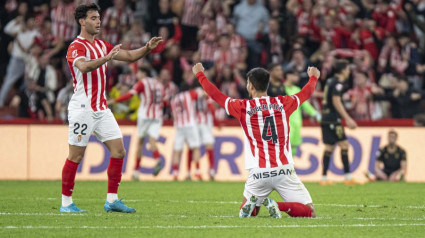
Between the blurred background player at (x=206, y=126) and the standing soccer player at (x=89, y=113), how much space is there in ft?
30.3

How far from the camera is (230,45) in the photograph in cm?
2217

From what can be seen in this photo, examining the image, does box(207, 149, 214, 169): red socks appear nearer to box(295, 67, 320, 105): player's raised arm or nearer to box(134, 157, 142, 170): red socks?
box(134, 157, 142, 170): red socks

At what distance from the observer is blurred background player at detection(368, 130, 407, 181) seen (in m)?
18.6

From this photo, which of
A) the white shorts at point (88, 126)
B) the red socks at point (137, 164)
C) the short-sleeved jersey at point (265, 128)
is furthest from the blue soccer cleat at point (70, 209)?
the red socks at point (137, 164)

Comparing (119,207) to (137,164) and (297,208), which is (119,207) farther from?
(137,164)

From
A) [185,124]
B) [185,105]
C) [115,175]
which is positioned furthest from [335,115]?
[115,175]

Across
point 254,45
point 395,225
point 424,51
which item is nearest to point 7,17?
point 254,45

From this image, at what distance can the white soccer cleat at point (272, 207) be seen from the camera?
940cm

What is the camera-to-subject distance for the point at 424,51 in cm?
2269

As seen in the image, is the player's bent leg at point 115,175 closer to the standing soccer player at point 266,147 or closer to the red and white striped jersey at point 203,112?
the standing soccer player at point 266,147

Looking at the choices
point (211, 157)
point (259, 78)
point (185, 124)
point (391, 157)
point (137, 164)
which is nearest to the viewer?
point (259, 78)

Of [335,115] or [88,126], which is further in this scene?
[335,115]

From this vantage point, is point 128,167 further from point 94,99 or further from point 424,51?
point 94,99

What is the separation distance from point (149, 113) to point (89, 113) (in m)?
9.27
